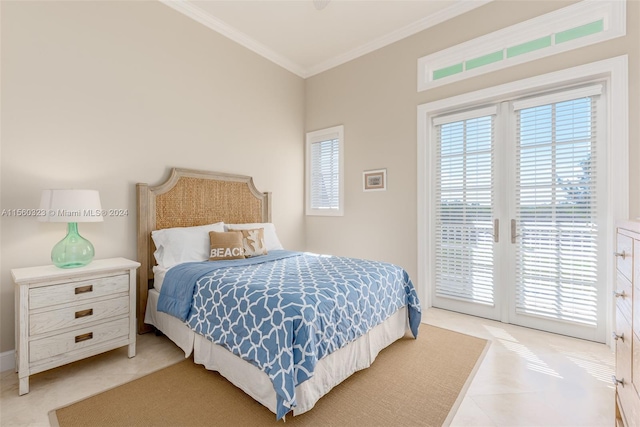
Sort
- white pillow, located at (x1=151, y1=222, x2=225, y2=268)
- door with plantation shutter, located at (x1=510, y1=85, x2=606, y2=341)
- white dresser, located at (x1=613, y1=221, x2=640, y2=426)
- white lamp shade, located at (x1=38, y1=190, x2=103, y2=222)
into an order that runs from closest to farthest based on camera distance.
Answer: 1. white dresser, located at (x1=613, y1=221, x2=640, y2=426)
2. white lamp shade, located at (x1=38, y1=190, x2=103, y2=222)
3. door with plantation shutter, located at (x1=510, y1=85, x2=606, y2=341)
4. white pillow, located at (x1=151, y1=222, x2=225, y2=268)

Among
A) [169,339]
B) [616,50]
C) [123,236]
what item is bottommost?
[169,339]

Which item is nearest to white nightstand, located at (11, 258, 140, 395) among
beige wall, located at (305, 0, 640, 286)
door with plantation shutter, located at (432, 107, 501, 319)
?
beige wall, located at (305, 0, 640, 286)

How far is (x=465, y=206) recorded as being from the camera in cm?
332

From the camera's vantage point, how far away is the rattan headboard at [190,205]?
2.84 m

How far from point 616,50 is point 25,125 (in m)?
4.69

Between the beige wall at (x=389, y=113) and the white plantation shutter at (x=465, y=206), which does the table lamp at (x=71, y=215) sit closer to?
the beige wall at (x=389, y=113)

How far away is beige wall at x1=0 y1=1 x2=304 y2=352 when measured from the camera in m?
2.25

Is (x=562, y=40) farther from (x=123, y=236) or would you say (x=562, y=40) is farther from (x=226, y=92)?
(x=123, y=236)

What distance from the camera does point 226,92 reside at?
3.64m

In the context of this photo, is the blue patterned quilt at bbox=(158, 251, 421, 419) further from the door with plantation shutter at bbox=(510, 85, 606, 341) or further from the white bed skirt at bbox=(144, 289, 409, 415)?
the door with plantation shutter at bbox=(510, 85, 606, 341)

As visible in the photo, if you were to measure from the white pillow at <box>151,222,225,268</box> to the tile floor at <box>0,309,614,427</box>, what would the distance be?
737 mm

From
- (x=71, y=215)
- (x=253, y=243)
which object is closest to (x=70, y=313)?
(x=71, y=215)

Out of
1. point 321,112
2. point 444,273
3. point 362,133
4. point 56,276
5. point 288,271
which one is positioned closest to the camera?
point 56,276

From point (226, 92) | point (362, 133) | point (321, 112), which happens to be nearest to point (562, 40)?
point (362, 133)
